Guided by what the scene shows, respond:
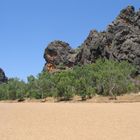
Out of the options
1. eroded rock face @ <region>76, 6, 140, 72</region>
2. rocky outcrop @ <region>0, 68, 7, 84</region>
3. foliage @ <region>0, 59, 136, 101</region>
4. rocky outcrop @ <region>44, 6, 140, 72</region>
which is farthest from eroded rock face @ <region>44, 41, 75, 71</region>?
foliage @ <region>0, 59, 136, 101</region>

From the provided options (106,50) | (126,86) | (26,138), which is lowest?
(26,138)

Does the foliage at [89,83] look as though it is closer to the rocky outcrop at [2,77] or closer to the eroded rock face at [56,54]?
the eroded rock face at [56,54]

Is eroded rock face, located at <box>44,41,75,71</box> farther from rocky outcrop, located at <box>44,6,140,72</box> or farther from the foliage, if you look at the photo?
the foliage

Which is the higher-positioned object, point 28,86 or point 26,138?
point 28,86

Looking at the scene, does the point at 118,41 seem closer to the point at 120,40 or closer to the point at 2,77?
the point at 120,40

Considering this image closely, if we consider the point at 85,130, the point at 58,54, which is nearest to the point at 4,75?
the point at 58,54

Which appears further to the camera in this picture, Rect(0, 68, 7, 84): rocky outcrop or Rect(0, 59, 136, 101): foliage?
Rect(0, 68, 7, 84): rocky outcrop

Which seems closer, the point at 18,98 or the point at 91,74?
the point at 91,74

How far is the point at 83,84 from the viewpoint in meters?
83.1

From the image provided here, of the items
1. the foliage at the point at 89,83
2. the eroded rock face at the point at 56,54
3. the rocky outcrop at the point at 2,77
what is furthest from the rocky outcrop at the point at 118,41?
the rocky outcrop at the point at 2,77

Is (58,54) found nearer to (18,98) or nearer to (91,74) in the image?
(18,98)

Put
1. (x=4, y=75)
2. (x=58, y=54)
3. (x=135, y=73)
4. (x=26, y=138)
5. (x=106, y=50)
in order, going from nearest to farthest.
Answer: (x=26, y=138), (x=135, y=73), (x=106, y=50), (x=58, y=54), (x=4, y=75)

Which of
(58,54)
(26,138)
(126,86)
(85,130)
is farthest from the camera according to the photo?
(58,54)

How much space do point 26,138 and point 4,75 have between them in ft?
568
